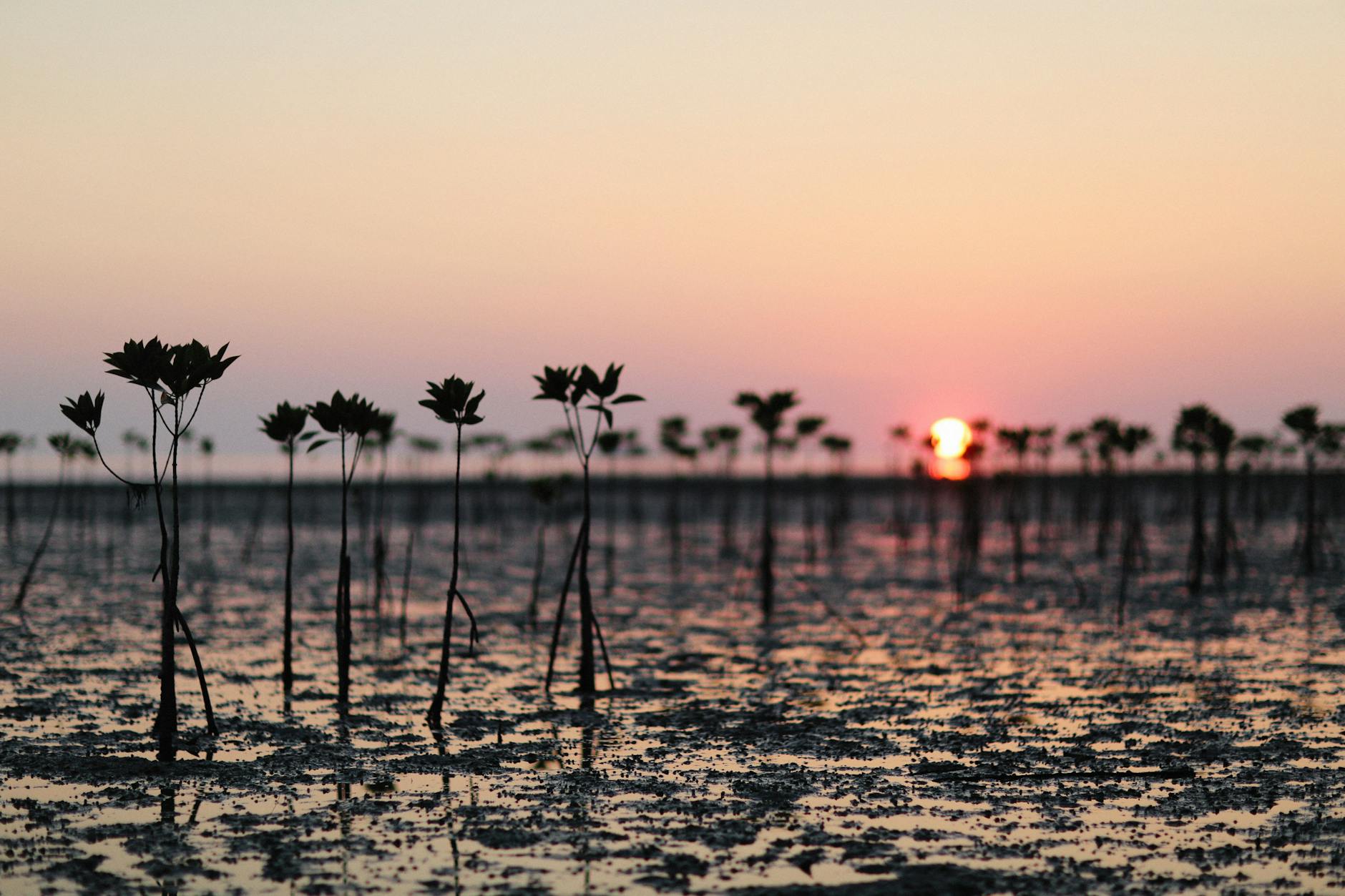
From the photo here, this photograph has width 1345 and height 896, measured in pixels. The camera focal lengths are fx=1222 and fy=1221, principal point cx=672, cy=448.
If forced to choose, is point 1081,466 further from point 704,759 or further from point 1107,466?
point 704,759

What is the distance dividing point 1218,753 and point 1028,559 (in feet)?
71.8

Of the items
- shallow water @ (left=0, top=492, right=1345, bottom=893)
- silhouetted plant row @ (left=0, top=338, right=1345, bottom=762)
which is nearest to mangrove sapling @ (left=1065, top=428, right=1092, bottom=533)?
silhouetted plant row @ (left=0, top=338, right=1345, bottom=762)

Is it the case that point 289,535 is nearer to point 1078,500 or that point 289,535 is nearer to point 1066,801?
point 1066,801

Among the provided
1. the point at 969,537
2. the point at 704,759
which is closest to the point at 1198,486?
the point at 969,537

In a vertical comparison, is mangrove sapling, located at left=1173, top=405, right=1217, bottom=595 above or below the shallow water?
above

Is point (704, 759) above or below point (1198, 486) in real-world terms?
below

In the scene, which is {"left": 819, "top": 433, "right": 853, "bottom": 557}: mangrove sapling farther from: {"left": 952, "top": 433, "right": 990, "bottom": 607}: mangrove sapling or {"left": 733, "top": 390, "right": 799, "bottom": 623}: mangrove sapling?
{"left": 733, "top": 390, "right": 799, "bottom": 623}: mangrove sapling

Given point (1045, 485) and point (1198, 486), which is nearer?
point (1198, 486)

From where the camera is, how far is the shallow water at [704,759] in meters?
6.92

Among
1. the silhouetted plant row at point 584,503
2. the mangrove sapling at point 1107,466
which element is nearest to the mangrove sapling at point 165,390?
the silhouetted plant row at point 584,503

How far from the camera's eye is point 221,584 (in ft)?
78.3

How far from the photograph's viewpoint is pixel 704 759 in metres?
9.70

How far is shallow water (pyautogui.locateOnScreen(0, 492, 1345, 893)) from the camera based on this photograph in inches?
272

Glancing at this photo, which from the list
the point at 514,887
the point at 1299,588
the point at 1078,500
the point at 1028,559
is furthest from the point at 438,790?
the point at 1078,500
